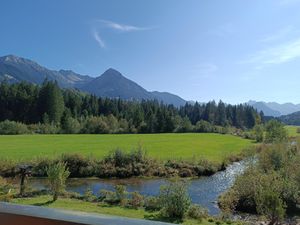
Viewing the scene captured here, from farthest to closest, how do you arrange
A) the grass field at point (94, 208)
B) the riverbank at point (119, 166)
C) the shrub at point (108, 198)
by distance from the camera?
1. the riverbank at point (119, 166)
2. the shrub at point (108, 198)
3. the grass field at point (94, 208)

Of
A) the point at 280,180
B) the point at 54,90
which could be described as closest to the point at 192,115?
the point at 54,90

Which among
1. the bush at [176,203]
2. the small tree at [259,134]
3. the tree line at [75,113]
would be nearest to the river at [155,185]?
the bush at [176,203]

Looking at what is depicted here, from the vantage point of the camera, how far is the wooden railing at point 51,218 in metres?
1.64

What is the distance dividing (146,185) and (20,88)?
223 ft

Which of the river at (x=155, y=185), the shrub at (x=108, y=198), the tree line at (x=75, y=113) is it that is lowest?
the river at (x=155, y=185)

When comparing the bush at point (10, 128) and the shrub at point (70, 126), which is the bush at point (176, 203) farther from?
the shrub at point (70, 126)

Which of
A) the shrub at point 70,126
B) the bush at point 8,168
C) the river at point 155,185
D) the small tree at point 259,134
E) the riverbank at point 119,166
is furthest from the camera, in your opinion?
the shrub at point 70,126

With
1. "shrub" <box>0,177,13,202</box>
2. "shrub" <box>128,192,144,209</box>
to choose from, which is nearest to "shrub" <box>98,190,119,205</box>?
"shrub" <box>128,192,144,209</box>

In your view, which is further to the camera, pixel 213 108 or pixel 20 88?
pixel 213 108

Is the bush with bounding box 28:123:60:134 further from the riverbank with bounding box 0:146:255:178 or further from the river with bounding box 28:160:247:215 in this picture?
the river with bounding box 28:160:247:215

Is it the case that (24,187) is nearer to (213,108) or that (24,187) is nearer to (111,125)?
(111,125)

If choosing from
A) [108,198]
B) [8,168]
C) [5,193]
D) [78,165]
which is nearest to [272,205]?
[108,198]

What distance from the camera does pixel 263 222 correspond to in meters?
19.2

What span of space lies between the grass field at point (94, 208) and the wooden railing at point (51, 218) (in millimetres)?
15577
